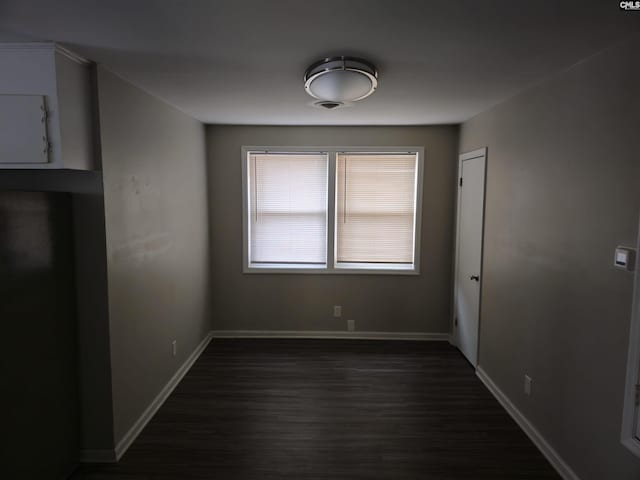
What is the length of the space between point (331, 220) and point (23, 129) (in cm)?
283

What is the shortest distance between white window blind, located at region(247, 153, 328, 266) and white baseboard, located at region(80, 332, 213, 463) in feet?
4.80

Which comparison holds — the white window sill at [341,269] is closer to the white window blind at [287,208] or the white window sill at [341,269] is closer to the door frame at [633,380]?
the white window blind at [287,208]

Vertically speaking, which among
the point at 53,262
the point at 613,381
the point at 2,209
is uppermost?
the point at 2,209

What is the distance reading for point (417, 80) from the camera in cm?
231

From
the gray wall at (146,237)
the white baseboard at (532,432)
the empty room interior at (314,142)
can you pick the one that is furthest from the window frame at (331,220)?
the white baseboard at (532,432)

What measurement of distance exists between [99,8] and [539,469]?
10.9 feet

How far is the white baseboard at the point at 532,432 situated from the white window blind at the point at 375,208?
1.58 meters

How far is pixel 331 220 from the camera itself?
4.07m

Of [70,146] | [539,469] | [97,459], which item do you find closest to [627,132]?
[539,469]

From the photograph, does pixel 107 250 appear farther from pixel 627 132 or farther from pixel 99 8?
pixel 627 132

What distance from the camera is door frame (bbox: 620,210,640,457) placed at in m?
1.53

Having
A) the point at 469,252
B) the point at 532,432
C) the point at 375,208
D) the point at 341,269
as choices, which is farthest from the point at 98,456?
the point at 469,252

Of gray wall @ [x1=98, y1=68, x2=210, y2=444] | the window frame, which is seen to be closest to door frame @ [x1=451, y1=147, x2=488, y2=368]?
the window frame

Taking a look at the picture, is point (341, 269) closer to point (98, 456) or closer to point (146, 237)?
point (146, 237)
